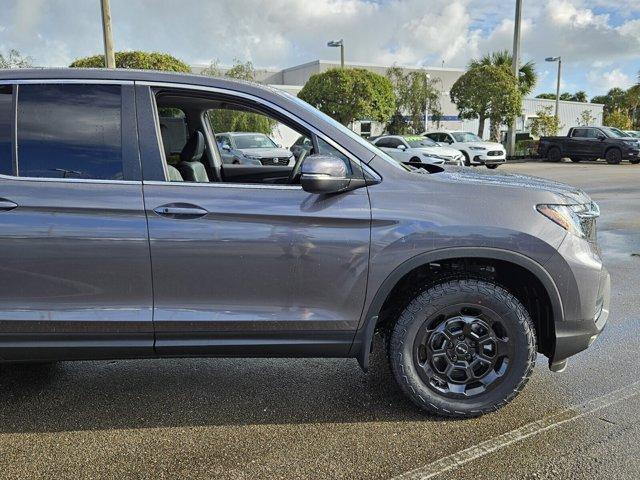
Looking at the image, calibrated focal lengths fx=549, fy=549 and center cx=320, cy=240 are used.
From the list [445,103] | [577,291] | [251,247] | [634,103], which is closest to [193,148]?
[251,247]

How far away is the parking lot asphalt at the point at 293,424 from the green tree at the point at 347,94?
25.3 meters

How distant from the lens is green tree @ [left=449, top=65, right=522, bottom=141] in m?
27.6

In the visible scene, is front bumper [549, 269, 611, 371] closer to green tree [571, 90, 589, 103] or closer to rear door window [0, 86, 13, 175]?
rear door window [0, 86, 13, 175]

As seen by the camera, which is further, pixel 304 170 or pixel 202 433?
pixel 202 433

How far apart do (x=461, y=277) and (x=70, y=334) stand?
206 cm

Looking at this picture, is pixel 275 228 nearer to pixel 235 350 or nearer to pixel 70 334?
pixel 235 350

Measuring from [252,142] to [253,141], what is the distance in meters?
0.10

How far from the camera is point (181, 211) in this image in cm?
271

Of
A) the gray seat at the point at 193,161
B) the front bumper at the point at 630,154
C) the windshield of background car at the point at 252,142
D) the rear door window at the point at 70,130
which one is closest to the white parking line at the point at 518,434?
the gray seat at the point at 193,161

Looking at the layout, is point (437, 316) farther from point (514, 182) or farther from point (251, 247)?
point (251, 247)

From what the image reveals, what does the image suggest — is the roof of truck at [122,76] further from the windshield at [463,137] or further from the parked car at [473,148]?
the windshield at [463,137]

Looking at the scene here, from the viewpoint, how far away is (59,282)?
274 centimetres

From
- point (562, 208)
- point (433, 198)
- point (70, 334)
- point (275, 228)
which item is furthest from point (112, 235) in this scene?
point (562, 208)

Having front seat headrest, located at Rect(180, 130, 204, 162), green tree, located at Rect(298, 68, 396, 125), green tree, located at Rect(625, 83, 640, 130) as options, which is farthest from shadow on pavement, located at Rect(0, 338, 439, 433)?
green tree, located at Rect(625, 83, 640, 130)
